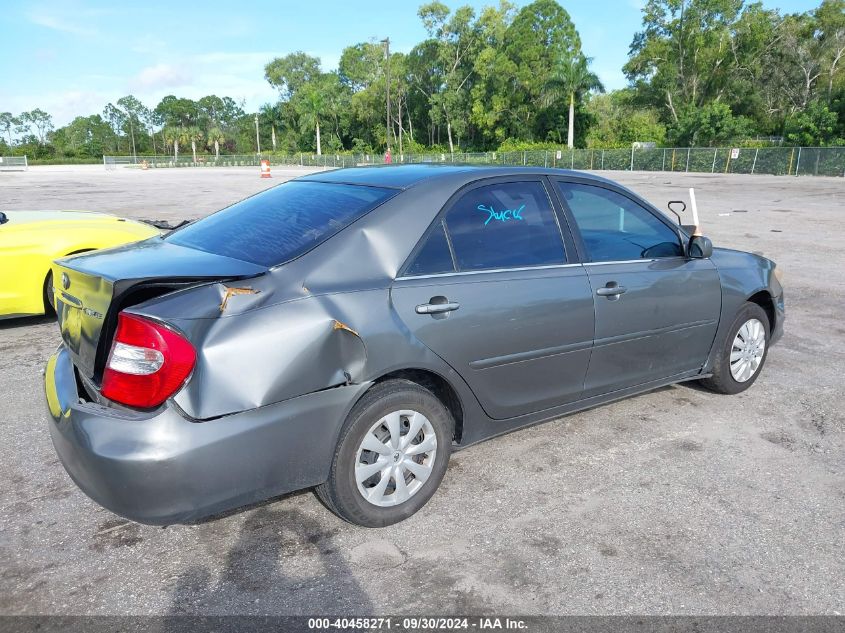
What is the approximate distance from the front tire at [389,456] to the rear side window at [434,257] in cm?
52

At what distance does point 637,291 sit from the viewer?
12.7 ft

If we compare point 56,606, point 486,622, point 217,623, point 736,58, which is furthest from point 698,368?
point 736,58

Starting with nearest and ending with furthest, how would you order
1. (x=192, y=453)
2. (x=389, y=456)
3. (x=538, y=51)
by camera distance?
(x=192, y=453) < (x=389, y=456) < (x=538, y=51)

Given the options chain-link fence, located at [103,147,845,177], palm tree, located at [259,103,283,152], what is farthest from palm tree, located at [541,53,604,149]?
palm tree, located at [259,103,283,152]

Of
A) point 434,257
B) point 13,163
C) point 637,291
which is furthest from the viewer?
point 13,163

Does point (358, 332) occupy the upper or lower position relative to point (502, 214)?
lower

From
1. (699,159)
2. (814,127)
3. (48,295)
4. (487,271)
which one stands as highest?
(814,127)

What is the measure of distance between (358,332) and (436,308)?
0.42 metres

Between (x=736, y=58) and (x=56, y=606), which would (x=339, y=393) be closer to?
(x=56, y=606)

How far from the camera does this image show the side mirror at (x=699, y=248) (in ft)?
13.7

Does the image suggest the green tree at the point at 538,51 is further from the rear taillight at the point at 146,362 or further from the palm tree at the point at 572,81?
the rear taillight at the point at 146,362

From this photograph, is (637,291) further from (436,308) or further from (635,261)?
(436,308)

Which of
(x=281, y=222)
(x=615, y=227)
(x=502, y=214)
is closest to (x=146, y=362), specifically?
(x=281, y=222)

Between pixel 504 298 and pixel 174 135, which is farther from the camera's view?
pixel 174 135
